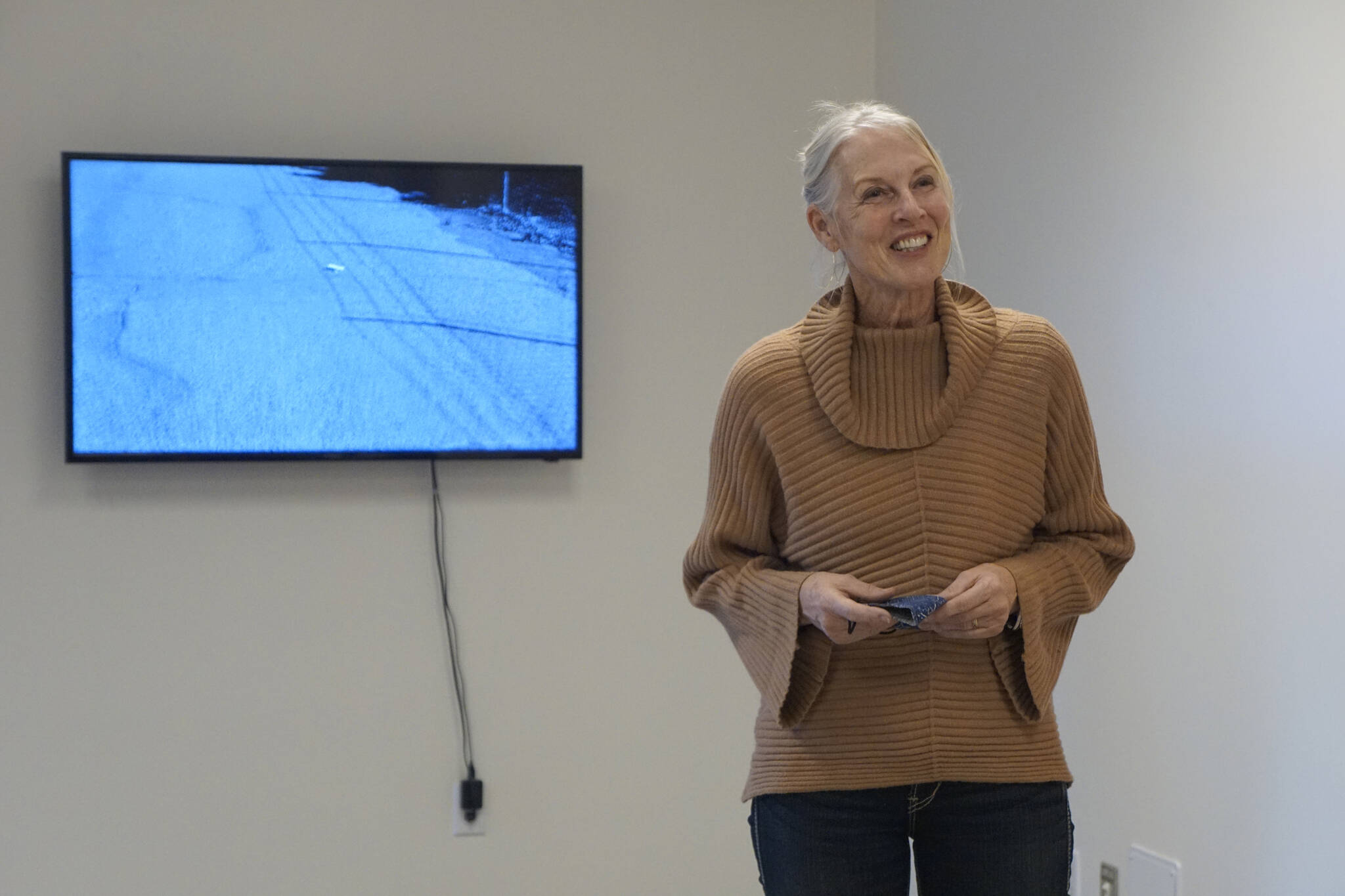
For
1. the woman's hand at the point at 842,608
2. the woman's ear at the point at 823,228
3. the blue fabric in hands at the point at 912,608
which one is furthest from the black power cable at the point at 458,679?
the blue fabric in hands at the point at 912,608

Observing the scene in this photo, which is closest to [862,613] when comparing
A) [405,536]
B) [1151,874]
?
[1151,874]

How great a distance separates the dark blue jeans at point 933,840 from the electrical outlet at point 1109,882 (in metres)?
1.17

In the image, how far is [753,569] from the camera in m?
1.55

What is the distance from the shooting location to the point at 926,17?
315 cm

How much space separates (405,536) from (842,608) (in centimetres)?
193

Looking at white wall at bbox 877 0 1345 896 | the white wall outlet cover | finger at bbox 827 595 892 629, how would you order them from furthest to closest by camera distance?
the white wall outlet cover, white wall at bbox 877 0 1345 896, finger at bbox 827 595 892 629

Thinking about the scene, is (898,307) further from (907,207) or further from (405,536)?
(405,536)

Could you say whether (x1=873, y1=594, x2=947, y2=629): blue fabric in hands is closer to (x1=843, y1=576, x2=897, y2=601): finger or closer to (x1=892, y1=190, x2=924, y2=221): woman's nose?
(x1=843, y1=576, x2=897, y2=601): finger

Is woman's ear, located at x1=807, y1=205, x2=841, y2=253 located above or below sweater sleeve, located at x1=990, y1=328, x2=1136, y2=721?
above

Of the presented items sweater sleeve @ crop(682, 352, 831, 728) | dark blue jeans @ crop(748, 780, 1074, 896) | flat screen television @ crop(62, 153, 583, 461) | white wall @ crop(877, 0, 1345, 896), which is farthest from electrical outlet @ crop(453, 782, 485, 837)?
dark blue jeans @ crop(748, 780, 1074, 896)

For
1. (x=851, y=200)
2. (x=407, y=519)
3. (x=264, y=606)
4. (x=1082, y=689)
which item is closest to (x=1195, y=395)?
(x=1082, y=689)

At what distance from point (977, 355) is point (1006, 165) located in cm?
151

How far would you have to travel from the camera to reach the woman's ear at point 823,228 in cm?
158

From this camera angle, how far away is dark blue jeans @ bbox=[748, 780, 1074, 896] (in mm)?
1418
